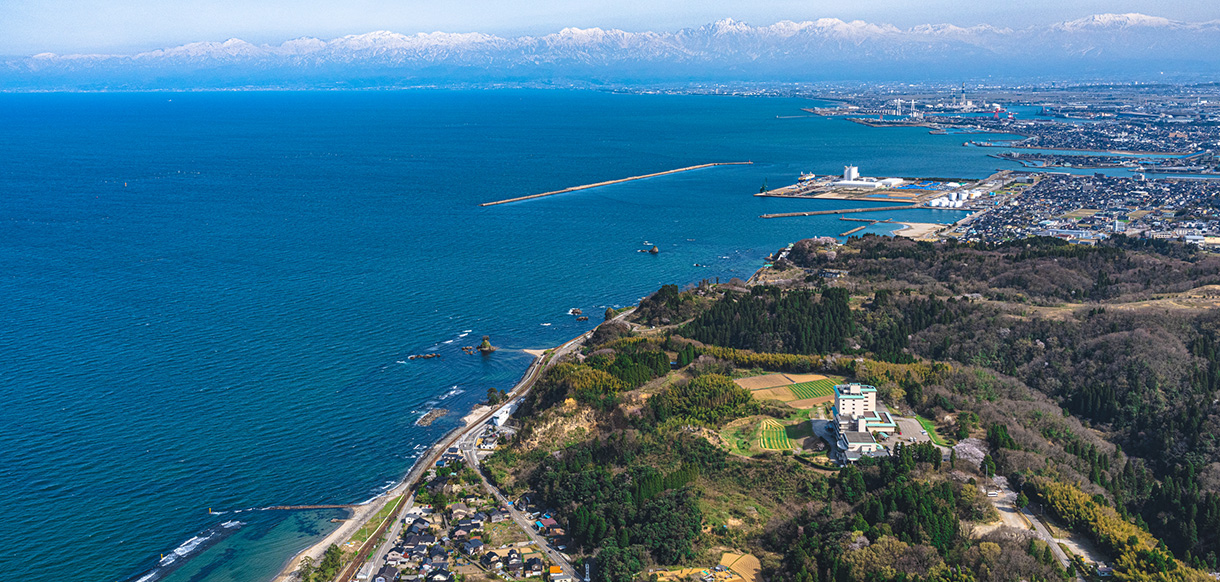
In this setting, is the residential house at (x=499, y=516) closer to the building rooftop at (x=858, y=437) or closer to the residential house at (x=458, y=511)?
the residential house at (x=458, y=511)

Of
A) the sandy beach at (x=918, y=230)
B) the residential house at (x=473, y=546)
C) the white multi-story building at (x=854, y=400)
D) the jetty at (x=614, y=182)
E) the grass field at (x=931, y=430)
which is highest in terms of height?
the jetty at (x=614, y=182)

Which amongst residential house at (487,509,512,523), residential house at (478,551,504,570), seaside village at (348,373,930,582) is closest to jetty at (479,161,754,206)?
seaside village at (348,373,930,582)

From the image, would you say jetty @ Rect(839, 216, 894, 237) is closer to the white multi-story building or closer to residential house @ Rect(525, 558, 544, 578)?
the white multi-story building

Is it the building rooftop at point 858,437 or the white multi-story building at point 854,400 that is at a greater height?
the white multi-story building at point 854,400

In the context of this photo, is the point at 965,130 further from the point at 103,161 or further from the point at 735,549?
the point at 735,549

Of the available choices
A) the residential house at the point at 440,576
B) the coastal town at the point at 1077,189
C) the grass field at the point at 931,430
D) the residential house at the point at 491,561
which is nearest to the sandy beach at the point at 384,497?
the residential house at the point at 440,576

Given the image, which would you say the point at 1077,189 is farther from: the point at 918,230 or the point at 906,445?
→ the point at 906,445

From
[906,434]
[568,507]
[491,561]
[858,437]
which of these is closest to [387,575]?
[491,561]

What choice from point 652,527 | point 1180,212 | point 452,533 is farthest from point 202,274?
point 1180,212
